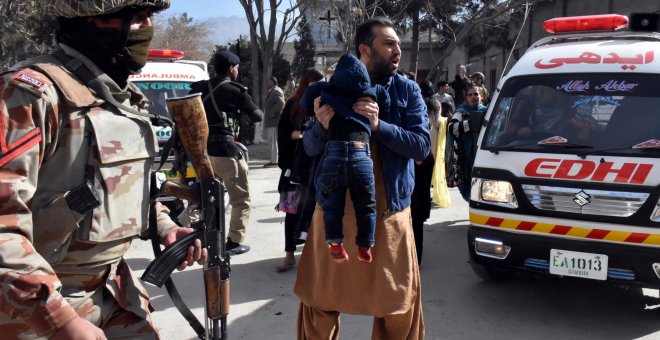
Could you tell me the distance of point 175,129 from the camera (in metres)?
2.13

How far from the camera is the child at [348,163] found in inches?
96.2

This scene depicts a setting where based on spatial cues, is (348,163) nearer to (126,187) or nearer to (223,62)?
(126,187)

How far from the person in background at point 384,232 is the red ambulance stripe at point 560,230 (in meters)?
1.57

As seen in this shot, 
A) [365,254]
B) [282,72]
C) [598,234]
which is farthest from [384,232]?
[282,72]

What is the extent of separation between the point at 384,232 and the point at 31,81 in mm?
1592

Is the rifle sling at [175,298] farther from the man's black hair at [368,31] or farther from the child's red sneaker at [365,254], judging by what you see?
the man's black hair at [368,31]

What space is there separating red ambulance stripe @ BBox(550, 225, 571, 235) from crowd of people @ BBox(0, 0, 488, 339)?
1.57 metres

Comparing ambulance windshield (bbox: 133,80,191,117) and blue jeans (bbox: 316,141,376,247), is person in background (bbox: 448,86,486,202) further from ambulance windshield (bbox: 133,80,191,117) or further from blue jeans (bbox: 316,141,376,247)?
blue jeans (bbox: 316,141,376,247)

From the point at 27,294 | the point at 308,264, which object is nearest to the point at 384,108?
the point at 308,264

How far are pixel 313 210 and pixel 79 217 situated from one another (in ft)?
4.59

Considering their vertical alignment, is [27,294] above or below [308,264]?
above

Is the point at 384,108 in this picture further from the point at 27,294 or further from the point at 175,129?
the point at 27,294

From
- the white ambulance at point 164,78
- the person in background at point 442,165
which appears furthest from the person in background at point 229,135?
the person in background at point 442,165

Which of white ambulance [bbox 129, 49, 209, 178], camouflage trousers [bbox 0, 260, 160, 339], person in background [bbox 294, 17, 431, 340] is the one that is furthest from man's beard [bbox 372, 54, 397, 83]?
white ambulance [bbox 129, 49, 209, 178]
